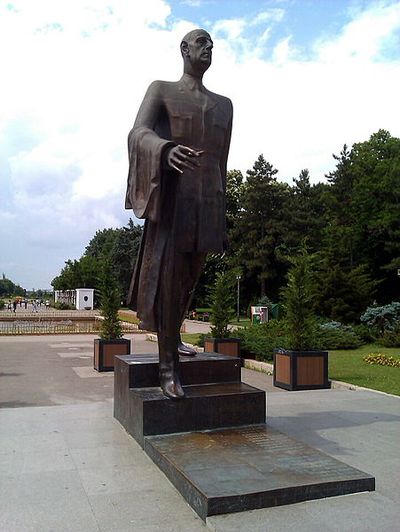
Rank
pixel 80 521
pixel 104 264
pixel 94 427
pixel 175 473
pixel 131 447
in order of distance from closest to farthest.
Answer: pixel 80 521, pixel 175 473, pixel 131 447, pixel 94 427, pixel 104 264

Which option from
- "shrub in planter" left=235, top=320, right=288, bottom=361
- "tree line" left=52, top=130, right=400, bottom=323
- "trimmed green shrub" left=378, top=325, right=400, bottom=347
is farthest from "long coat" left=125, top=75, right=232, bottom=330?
"tree line" left=52, top=130, right=400, bottom=323

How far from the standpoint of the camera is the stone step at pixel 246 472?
3.75 m

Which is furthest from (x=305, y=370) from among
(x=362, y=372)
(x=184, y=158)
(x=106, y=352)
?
(x=184, y=158)

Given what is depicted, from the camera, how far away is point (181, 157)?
16.0 feet

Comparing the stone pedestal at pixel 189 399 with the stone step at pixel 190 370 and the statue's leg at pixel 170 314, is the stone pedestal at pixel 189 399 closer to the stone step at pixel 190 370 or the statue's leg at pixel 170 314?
the stone step at pixel 190 370

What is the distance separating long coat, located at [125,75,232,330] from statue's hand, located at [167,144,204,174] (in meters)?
0.48

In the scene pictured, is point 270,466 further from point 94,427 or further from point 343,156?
point 343,156

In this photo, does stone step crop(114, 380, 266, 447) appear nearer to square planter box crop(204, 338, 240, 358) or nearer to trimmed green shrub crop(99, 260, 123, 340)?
square planter box crop(204, 338, 240, 358)

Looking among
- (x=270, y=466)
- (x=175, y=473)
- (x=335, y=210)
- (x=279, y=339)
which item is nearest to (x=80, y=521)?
(x=175, y=473)

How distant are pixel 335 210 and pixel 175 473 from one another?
130 feet

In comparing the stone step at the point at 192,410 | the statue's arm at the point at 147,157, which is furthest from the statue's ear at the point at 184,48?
the stone step at the point at 192,410

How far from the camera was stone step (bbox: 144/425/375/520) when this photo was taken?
3754mm

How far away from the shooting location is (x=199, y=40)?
224 inches

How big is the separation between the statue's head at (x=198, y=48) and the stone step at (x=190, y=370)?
3.13 metres
